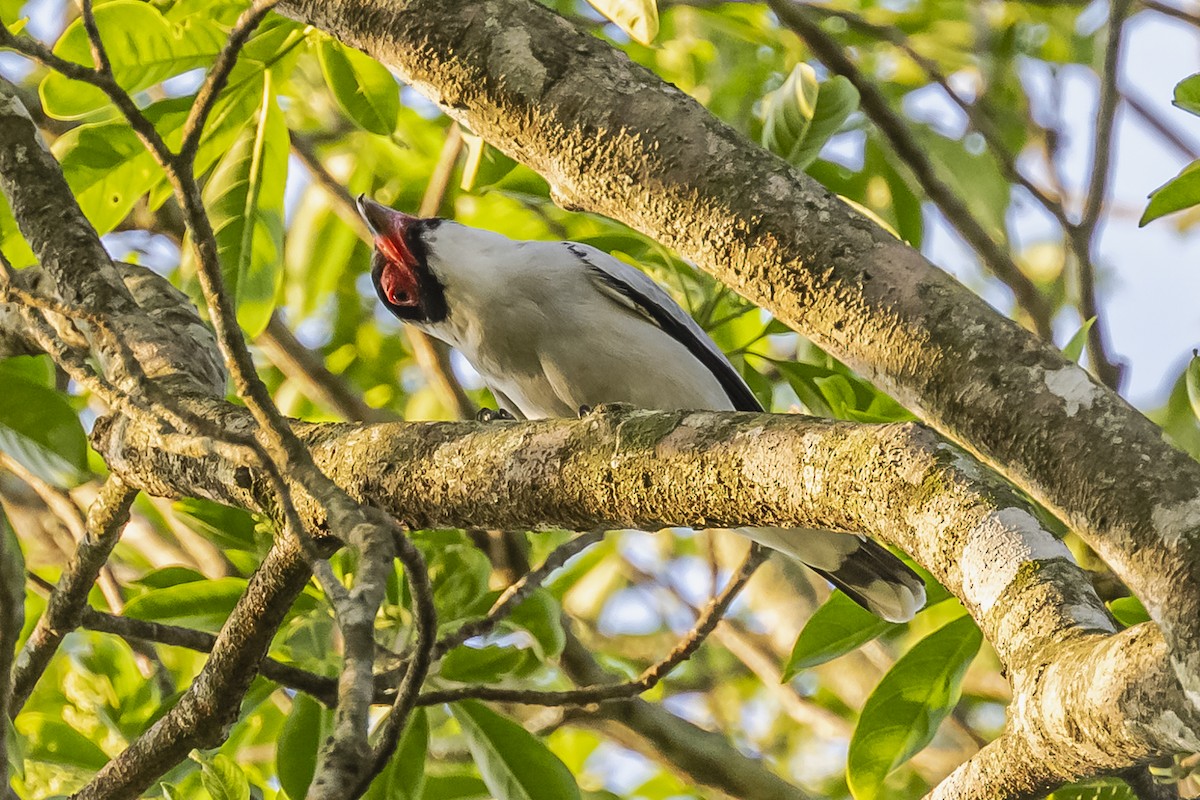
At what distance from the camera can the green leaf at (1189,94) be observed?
2039 millimetres

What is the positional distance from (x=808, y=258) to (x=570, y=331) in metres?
1.47

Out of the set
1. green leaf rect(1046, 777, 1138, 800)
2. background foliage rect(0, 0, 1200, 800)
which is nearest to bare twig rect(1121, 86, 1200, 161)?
background foliage rect(0, 0, 1200, 800)

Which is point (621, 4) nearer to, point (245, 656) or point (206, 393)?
point (206, 393)

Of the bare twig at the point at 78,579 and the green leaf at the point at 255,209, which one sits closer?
the bare twig at the point at 78,579

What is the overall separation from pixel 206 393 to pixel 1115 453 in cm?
157

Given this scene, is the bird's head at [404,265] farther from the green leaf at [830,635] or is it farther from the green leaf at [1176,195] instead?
the green leaf at [1176,195]

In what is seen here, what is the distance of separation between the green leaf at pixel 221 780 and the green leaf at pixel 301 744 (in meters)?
0.28

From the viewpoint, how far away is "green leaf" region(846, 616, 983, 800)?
2.43m

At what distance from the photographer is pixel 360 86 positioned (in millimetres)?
2920

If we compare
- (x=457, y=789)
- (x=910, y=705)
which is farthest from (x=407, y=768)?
(x=910, y=705)

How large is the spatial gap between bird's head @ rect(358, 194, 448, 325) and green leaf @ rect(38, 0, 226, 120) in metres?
0.69

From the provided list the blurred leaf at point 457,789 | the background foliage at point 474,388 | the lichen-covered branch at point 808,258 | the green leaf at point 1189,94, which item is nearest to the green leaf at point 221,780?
the background foliage at point 474,388

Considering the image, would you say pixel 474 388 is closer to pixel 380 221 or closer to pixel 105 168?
pixel 380 221

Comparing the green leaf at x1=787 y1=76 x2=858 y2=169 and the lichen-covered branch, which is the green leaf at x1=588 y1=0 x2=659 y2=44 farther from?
the green leaf at x1=787 y1=76 x2=858 y2=169
